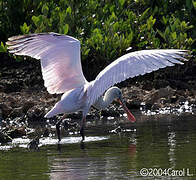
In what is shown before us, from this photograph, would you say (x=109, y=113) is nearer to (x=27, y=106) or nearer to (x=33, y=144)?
(x=27, y=106)

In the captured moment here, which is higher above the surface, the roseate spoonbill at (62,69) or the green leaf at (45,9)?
the green leaf at (45,9)

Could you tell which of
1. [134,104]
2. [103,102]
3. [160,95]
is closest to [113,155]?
[103,102]

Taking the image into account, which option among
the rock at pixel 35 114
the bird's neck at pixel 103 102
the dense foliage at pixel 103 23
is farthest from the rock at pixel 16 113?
the bird's neck at pixel 103 102

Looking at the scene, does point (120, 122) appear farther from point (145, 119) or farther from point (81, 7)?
point (81, 7)

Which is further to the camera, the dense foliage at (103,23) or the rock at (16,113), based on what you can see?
the dense foliage at (103,23)

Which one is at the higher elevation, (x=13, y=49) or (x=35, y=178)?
(x=13, y=49)

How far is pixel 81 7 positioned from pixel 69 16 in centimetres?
79

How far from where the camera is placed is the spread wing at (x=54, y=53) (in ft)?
38.7

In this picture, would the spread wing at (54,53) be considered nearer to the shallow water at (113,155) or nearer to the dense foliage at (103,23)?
the shallow water at (113,155)

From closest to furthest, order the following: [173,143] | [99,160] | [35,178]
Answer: [35,178] → [99,160] → [173,143]

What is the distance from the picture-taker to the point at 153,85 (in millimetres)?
16516

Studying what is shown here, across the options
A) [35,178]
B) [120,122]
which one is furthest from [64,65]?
[35,178]
